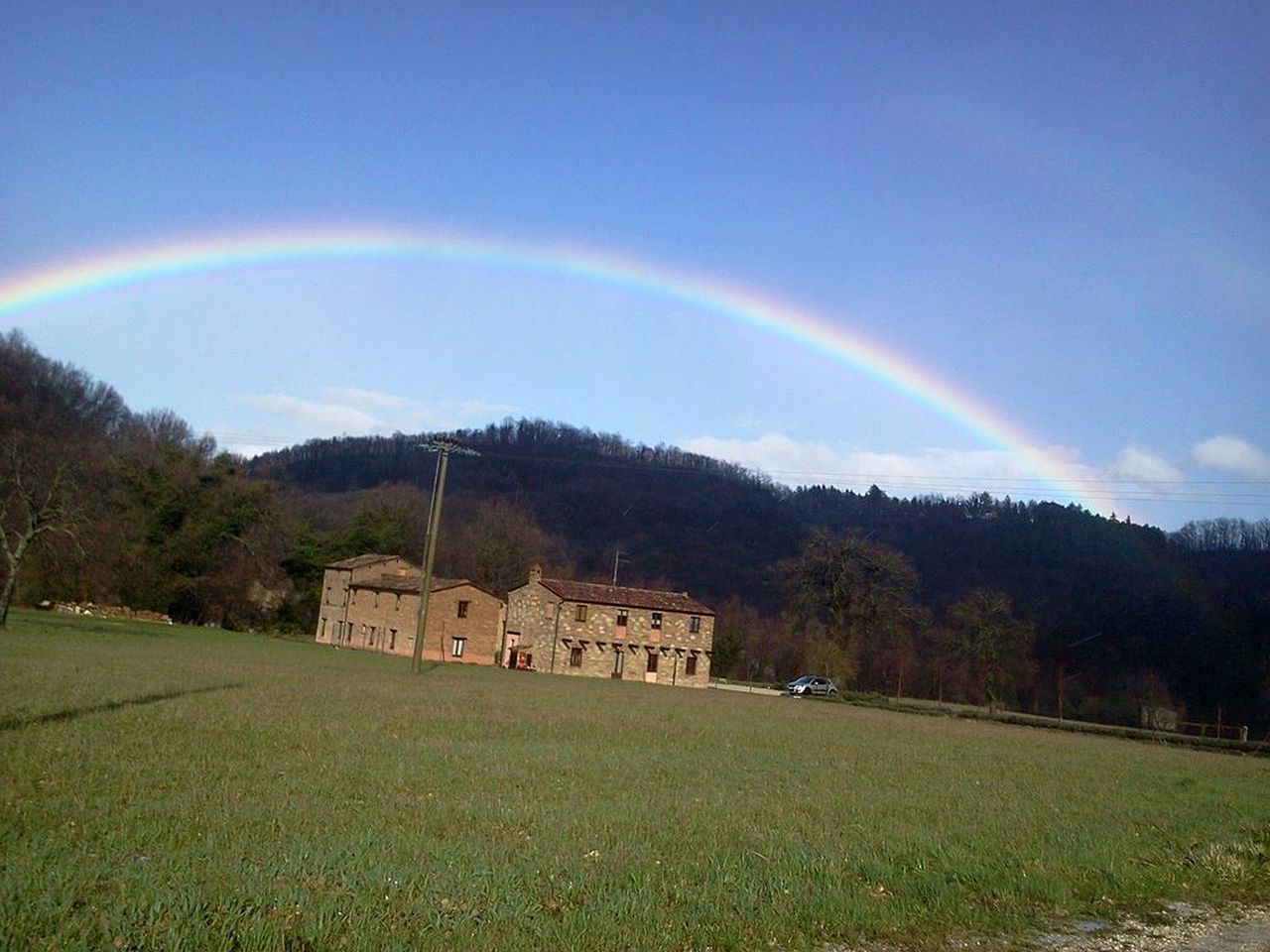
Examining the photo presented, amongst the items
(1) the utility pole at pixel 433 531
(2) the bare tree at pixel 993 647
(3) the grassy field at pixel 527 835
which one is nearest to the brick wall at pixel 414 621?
(1) the utility pole at pixel 433 531

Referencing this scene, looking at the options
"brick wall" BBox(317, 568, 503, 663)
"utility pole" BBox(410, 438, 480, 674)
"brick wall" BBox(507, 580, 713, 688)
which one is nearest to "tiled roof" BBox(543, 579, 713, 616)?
"brick wall" BBox(507, 580, 713, 688)

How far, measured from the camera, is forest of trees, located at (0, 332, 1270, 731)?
71438 mm

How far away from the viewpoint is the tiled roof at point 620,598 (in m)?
82.1

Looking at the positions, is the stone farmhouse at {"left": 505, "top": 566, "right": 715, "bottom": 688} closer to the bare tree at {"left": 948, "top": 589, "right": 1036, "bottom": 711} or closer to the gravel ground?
the bare tree at {"left": 948, "top": 589, "right": 1036, "bottom": 711}

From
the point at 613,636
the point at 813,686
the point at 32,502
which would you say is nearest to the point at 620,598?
the point at 613,636

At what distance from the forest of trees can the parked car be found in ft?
6.10

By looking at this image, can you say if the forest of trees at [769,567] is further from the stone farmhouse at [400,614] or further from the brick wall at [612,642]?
the brick wall at [612,642]

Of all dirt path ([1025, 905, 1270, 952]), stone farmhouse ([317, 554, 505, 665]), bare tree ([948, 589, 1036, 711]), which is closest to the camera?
dirt path ([1025, 905, 1270, 952])

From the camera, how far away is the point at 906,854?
41.5 feet

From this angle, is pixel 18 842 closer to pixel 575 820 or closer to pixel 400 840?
pixel 400 840

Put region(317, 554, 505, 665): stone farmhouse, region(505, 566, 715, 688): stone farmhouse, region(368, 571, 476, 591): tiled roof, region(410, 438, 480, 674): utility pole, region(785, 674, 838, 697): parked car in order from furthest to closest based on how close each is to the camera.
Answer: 1. region(317, 554, 505, 665): stone farmhouse
2. region(368, 571, 476, 591): tiled roof
3. region(505, 566, 715, 688): stone farmhouse
4. region(785, 674, 838, 697): parked car
5. region(410, 438, 480, 674): utility pole

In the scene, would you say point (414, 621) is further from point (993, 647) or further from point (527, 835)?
point (527, 835)

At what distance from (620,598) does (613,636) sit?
117 inches

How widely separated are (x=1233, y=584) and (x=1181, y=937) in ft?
260
